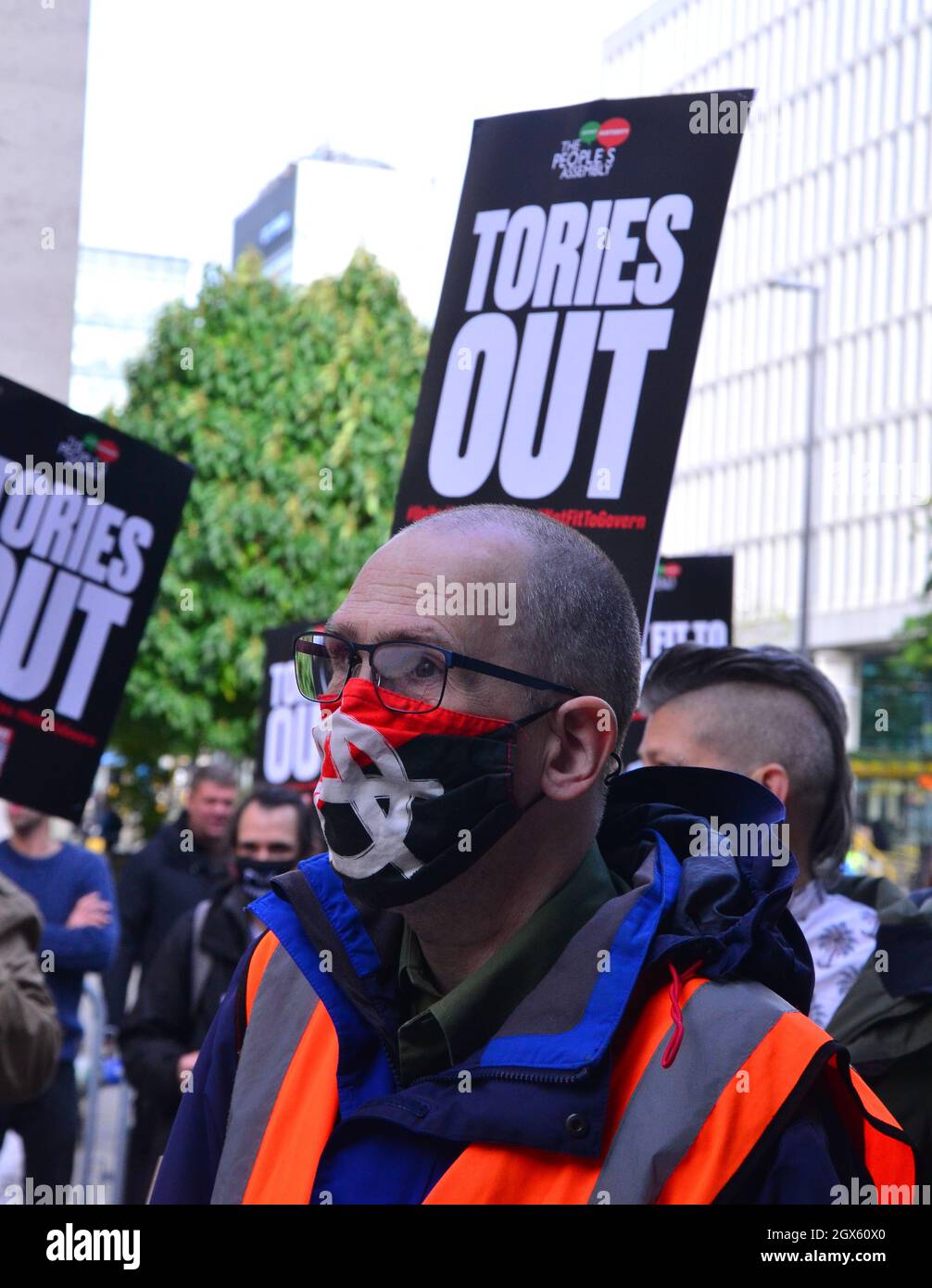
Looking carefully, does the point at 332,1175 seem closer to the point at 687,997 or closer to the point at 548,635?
the point at 687,997

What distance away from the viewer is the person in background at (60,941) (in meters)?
6.57

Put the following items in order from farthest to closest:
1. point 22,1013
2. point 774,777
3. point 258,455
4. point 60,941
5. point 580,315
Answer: point 258,455, point 60,941, point 22,1013, point 580,315, point 774,777

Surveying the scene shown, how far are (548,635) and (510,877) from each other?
318 millimetres

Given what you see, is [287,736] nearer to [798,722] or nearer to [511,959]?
[798,722]

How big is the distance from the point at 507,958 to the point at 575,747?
30 centimetres

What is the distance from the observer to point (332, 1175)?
207 cm

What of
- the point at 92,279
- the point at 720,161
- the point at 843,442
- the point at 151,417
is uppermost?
the point at 92,279

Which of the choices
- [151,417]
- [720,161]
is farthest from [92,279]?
[720,161]

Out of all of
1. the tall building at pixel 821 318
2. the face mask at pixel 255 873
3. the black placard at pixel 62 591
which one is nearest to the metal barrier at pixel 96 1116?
the face mask at pixel 255 873

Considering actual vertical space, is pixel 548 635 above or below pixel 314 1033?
above

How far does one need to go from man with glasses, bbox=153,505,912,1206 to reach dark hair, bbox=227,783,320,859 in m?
3.91

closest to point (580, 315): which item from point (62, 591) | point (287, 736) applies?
point (62, 591)

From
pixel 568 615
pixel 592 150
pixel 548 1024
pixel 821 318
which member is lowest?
pixel 548 1024

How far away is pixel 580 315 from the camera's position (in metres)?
3.86
